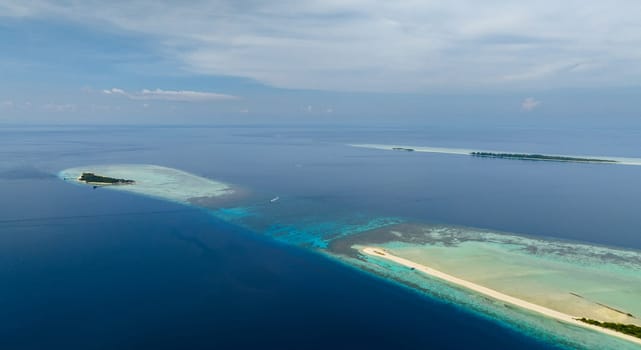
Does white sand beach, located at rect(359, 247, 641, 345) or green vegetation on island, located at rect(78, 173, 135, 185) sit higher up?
green vegetation on island, located at rect(78, 173, 135, 185)

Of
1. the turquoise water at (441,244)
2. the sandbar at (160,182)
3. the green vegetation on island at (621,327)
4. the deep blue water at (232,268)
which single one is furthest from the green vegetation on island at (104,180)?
the green vegetation on island at (621,327)

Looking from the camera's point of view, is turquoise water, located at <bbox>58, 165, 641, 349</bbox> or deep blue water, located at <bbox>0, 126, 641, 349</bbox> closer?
deep blue water, located at <bbox>0, 126, 641, 349</bbox>

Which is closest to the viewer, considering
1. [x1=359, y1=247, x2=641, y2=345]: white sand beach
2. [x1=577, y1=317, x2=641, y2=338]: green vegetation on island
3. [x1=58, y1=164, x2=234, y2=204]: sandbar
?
[x1=577, y1=317, x2=641, y2=338]: green vegetation on island

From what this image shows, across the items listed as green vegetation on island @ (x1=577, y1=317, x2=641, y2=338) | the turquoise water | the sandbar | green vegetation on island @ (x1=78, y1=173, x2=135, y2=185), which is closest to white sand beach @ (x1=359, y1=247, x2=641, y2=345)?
green vegetation on island @ (x1=577, y1=317, x2=641, y2=338)

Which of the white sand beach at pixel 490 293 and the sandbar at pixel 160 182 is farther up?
the sandbar at pixel 160 182

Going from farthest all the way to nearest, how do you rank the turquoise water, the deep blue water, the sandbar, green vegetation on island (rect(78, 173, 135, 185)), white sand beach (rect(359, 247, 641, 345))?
green vegetation on island (rect(78, 173, 135, 185)), the sandbar, the turquoise water, white sand beach (rect(359, 247, 641, 345)), the deep blue water

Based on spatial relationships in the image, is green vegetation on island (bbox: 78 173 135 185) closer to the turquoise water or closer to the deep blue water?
the deep blue water

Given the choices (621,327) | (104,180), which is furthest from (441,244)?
(104,180)

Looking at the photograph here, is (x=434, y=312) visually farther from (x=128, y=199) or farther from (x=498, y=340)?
(x=128, y=199)

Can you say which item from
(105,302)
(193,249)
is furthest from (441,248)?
(105,302)

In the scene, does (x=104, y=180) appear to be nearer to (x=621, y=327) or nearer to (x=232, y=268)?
(x=232, y=268)

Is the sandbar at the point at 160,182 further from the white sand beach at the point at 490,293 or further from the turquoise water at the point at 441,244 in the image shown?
the white sand beach at the point at 490,293
